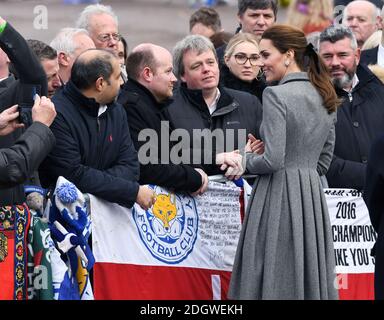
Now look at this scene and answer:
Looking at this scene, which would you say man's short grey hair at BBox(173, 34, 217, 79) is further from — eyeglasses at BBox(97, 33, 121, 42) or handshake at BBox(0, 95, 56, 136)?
handshake at BBox(0, 95, 56, 136)

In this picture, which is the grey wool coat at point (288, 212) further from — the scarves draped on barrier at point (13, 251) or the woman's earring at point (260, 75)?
the woman's earring at point (260, 75)

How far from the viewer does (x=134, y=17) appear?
75.2ft

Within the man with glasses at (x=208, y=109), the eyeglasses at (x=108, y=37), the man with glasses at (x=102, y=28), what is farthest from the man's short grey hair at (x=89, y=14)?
the man with glasses at (x=208, y=109)

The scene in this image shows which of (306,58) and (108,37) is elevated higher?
(108,37)

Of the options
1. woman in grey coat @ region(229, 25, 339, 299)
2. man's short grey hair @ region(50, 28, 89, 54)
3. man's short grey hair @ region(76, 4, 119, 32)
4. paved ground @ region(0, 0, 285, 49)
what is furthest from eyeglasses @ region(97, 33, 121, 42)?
paved ground @ region(0, 0, 285, 49)

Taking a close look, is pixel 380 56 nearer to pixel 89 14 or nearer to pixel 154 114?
pixel 89 14

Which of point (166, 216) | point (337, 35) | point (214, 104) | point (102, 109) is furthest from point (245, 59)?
point (102, 109)

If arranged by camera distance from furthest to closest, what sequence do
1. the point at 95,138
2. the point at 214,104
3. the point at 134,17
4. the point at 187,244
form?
1. the point at 134,17
2. the point at 214,104
3. the point at 187,244
4. the point at 95,138

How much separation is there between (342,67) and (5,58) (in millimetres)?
2932

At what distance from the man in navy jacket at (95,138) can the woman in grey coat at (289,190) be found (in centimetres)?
87

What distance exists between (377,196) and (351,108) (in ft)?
10.0

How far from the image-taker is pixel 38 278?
877 centimetres
